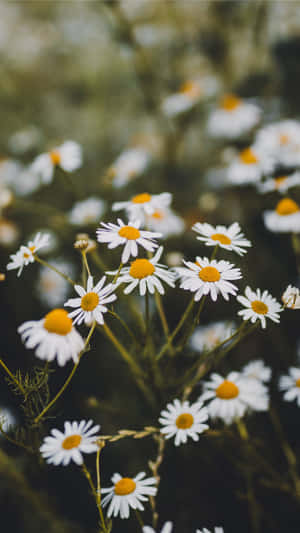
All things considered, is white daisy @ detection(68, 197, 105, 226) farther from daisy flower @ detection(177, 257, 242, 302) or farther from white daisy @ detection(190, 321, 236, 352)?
daisy flower @ detection(177, 257, 242, 302)

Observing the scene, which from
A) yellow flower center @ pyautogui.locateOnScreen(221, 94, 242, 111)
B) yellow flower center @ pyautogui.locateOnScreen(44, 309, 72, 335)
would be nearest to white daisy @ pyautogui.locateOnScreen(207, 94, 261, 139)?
yellow flower center @ pyautogui.locateOnScreen(221, 94, 242, 111)

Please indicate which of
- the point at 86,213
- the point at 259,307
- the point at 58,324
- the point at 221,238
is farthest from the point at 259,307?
the point at 86,213

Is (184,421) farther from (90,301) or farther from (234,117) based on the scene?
(234,117)

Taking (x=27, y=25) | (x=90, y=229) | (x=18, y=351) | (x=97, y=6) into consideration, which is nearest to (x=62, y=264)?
(x=90, y=229)

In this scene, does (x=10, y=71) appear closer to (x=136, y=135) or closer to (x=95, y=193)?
(x=136, y=135)

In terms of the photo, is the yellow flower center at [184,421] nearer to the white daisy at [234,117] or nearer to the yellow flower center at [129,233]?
the yellow flower center at [129,233]

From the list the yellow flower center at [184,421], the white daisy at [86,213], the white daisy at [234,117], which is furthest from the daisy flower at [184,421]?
the white daisy at [234,117]

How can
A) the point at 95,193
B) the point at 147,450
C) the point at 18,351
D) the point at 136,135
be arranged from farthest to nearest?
the point at 136,135 < the point at 95,193 < the point at 18,351 < the point at 147,450
